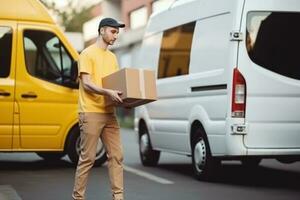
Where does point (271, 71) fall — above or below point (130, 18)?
below

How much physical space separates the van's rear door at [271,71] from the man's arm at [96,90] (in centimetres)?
284

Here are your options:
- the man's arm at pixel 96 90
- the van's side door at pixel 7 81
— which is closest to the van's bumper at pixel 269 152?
the man's arm at pixel 96 90

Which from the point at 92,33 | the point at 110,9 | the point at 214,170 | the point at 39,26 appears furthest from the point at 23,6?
the point at 92,33

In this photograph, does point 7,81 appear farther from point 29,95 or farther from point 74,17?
point 74,17

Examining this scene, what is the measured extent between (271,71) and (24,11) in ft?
14.4

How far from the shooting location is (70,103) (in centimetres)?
1208

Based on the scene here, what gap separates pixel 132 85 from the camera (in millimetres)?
7324

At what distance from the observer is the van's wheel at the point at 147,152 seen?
1330 cm

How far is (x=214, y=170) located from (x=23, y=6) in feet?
13.4

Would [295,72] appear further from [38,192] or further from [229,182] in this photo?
[38,192]

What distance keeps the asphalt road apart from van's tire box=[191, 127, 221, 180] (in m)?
0.13

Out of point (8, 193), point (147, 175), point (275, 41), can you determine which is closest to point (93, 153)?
point (8, 193)

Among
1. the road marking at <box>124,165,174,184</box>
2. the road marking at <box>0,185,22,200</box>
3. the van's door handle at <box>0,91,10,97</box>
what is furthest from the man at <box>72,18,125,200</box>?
the van's door handle at <box>0,91,10,97</box>

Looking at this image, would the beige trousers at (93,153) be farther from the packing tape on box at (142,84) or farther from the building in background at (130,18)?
the building in background at (130,18)
